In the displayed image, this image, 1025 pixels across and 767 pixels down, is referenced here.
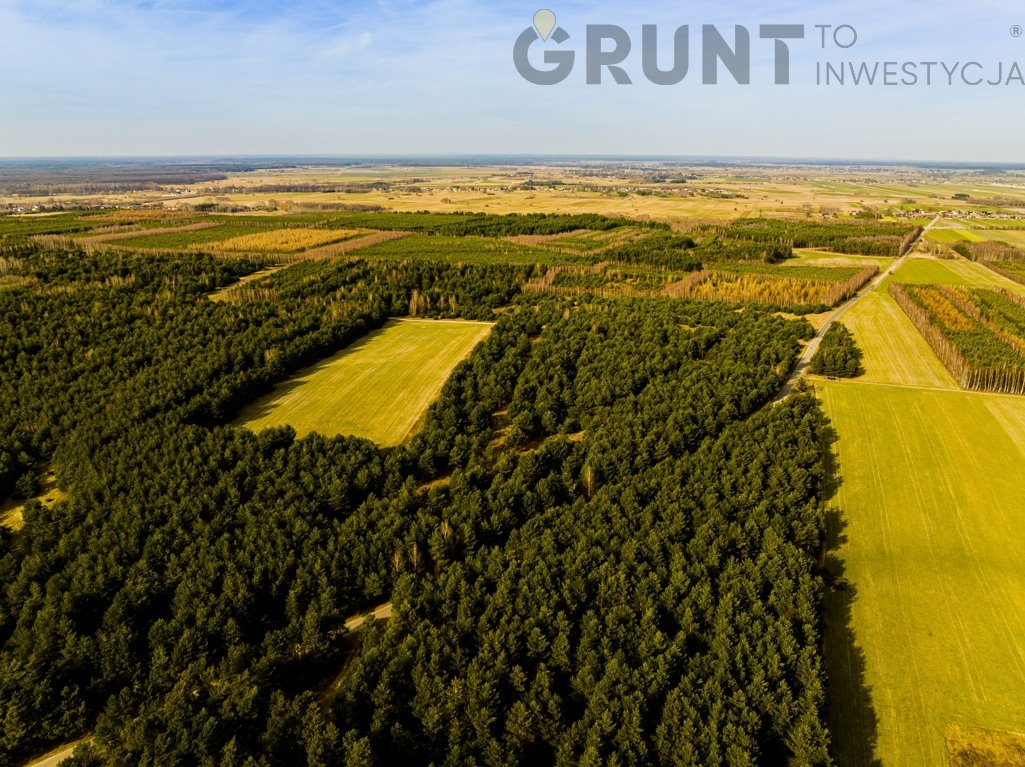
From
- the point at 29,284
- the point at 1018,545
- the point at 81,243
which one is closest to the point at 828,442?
the point at 1018,545

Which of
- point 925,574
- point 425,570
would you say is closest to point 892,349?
point 925,574

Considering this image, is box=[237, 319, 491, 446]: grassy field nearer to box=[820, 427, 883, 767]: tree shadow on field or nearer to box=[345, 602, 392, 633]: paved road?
box=[345, 602, 392, 633]: paved road

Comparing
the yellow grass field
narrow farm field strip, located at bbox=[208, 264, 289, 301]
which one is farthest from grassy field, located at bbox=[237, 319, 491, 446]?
the yellow grass field

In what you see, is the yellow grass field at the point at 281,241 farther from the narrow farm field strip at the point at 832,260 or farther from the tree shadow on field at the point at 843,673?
the tree shadow on field at the point at 843,673

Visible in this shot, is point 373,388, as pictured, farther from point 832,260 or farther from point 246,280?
point 832,260

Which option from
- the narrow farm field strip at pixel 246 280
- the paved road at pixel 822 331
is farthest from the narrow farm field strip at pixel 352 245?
the paved road at pixel 822 331

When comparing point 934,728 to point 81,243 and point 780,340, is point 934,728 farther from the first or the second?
point 81,243
